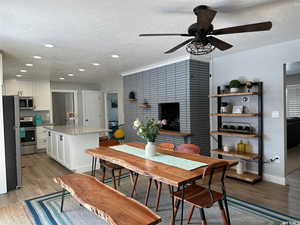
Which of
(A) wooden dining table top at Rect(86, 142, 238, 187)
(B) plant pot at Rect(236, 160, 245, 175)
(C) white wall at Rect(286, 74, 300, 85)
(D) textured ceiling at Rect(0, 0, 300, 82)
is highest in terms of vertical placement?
(D) textured ceiling at Rect(0, 0, 300, 82)

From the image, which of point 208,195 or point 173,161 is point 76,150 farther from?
point 208,195

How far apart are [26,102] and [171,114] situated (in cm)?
463

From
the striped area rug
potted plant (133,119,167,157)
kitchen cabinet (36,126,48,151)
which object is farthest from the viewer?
kitchen cabinet (36,126,48,151)

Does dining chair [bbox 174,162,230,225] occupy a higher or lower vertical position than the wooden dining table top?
lower

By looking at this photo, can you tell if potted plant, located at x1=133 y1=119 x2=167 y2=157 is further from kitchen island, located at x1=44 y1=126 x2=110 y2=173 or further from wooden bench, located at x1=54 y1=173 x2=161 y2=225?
kitchen island, located at x1=44 y1=126 x2=110 y2=173

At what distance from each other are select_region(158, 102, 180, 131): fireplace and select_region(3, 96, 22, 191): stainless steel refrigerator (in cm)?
301

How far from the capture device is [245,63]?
386 centimetres

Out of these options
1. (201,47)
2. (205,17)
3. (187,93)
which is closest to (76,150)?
(187,93)

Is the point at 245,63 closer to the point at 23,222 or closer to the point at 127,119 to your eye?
the point at 127,119

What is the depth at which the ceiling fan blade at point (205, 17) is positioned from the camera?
1762mm

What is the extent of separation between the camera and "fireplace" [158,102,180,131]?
464cm

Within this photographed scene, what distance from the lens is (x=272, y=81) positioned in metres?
3.51

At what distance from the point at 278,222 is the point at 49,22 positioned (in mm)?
3570

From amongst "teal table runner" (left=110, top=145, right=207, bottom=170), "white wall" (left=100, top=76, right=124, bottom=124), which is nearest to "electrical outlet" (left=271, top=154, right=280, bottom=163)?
"teal table runner" (left=110, top=145, right=207, bottom=170)
